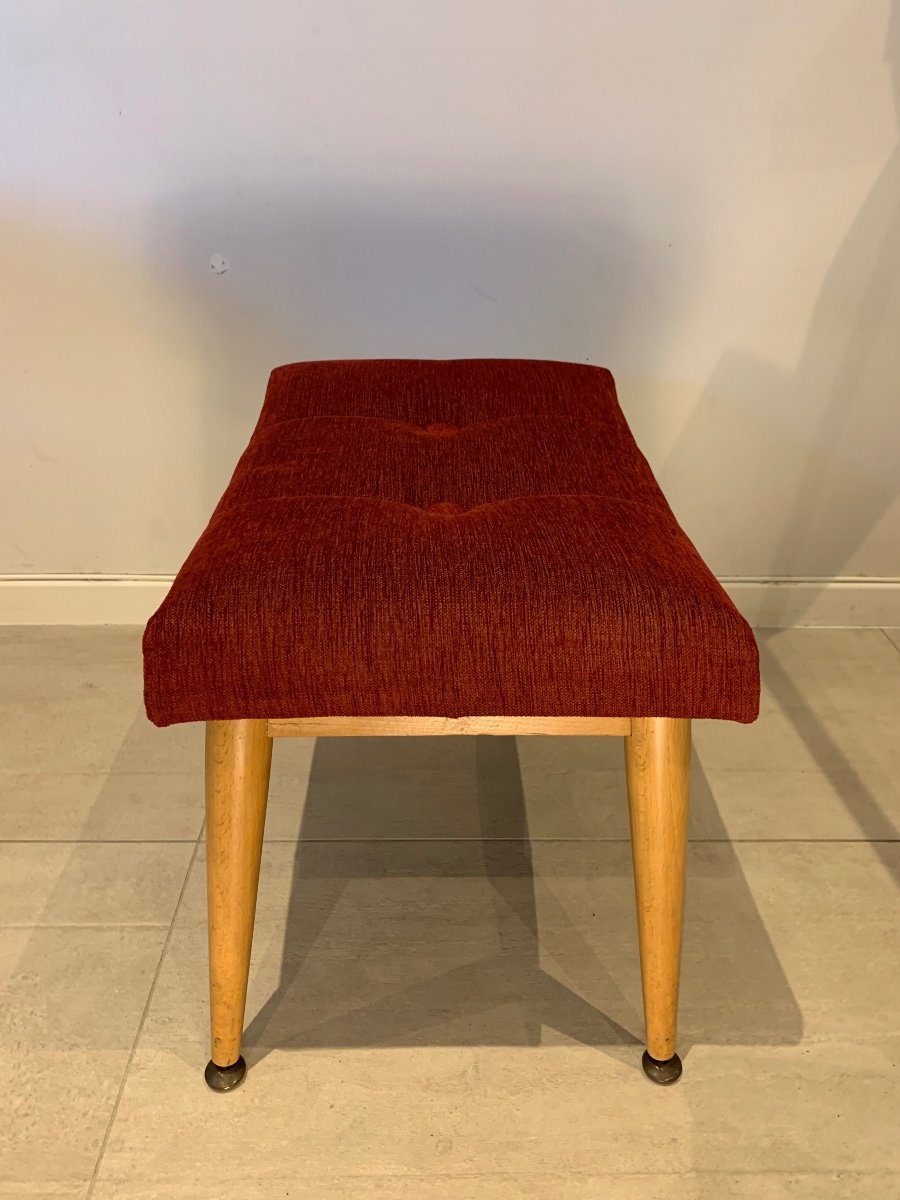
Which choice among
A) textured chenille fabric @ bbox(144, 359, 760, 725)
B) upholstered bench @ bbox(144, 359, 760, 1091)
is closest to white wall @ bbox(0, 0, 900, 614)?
upholstered bench @ bbox(144, 359, 760, 1091)

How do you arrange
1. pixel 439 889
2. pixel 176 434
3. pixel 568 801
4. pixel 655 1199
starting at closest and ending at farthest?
1. pixel 655 1199
2. pixel 439 889
3. pixel 568 801
4. pixel 176 434

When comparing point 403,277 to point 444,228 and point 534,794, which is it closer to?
point 444,228

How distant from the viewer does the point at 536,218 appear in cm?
124

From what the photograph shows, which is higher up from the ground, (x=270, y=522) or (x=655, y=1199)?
(x=270, y=522)

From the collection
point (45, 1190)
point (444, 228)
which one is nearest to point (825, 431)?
point (444, 228)

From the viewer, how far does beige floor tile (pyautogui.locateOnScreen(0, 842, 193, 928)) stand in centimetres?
97

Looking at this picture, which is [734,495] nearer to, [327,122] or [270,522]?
[327,122]

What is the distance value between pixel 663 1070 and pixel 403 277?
2.94 ft

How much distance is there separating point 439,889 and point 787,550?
734 millimetres

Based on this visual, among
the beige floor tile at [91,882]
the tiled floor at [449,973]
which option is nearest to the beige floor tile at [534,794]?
the tiled floor at [449,973]

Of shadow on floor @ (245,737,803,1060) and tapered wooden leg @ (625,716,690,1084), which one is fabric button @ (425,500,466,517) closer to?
tapered wooden leg @ (625,716,690,1084)

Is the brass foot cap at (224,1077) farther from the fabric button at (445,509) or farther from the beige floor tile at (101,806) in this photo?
the fabric button at (445,509)

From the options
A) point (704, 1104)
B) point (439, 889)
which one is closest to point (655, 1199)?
point (704, 1104)

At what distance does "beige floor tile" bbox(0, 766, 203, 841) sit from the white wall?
0.38 m
